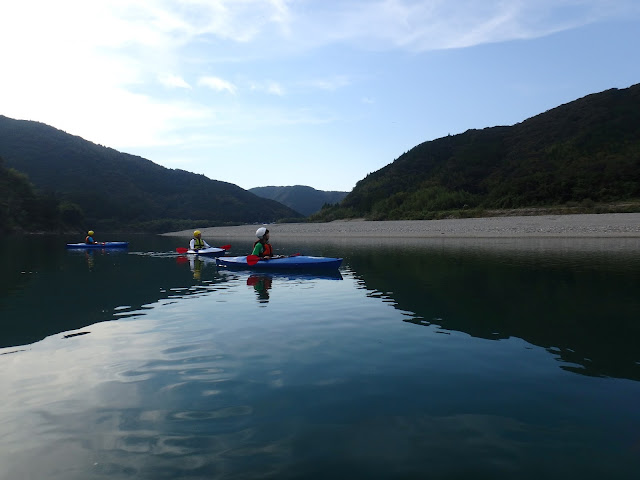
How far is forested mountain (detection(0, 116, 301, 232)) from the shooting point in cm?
13812

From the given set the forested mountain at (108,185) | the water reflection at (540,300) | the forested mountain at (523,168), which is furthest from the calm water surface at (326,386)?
the forested mountain at (108,185)

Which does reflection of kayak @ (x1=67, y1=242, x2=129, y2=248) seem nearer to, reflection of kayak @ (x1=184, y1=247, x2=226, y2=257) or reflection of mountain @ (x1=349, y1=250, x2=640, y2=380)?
reflection of kayak @ (x1=184, y1=247, x2=226, y2=257)

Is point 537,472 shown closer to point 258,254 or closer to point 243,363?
point 243,363

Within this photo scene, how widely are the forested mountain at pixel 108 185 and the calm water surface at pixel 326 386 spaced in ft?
389

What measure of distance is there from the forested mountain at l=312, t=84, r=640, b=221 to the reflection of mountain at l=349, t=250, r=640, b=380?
40.9m

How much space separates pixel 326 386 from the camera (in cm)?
637

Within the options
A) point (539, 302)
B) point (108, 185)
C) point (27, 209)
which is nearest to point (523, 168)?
point (539, 302)

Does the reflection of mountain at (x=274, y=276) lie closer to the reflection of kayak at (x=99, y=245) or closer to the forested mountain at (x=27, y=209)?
the reflection of kayak at (x=99, y=245)

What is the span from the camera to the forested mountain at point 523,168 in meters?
57.0

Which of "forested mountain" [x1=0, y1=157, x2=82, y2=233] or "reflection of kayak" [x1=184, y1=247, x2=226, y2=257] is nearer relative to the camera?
"reflection of kayak" [x1=184, y1=247, x2=226, y2=257]

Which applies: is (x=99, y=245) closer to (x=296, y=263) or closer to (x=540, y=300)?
(x=296, y=263)

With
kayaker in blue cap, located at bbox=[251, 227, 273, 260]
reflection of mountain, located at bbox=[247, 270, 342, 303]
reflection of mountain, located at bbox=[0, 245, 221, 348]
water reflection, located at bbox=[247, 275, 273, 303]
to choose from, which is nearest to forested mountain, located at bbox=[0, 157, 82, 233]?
reflection of mountain, located at bbox=[0, 245, 221, 348]

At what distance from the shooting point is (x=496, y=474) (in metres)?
4.00

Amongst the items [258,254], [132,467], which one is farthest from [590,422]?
[258,254]
